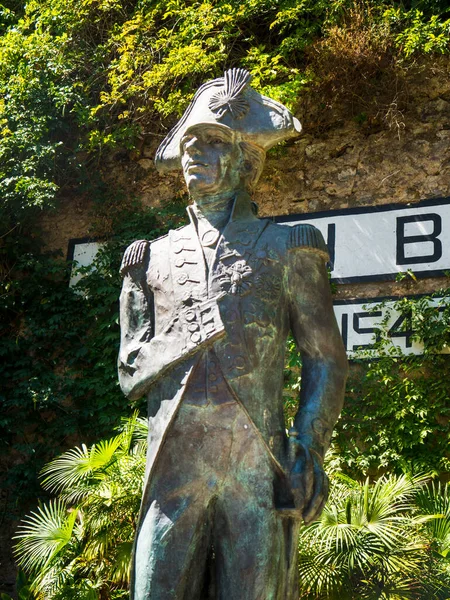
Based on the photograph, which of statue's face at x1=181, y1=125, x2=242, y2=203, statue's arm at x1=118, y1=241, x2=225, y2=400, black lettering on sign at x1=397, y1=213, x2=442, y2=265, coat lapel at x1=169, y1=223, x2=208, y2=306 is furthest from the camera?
black lettering on sign at x1=397, y1=213, x2=442, y2=265

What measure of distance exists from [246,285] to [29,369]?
5.81 m

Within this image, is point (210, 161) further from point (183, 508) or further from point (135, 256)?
point (183, 508)

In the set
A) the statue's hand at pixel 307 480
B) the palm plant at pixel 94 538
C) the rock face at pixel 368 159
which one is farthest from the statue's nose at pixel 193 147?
the rock face at pixel 368 159

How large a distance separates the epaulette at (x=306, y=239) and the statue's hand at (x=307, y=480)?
626mm

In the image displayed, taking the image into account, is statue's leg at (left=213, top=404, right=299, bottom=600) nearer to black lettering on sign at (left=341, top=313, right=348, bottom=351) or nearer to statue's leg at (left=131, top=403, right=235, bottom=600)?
statue's leg at (left=131, top=403, right=235, bottom=600)

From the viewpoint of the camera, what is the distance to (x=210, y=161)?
342 centimetres

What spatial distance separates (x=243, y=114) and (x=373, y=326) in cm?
445

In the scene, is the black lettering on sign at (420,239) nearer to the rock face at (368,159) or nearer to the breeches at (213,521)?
the rock face at (368,159)

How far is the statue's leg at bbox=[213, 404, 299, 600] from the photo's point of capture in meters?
2.94

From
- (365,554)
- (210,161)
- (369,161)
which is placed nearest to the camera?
(210,161)

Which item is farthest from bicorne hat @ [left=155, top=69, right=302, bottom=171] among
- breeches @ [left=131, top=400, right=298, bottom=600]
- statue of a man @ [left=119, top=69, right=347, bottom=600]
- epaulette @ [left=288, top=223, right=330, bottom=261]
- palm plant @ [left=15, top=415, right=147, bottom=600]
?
palm plant @ [left=15, top=415, right=147, bottom=600]

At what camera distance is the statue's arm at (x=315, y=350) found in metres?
3.14

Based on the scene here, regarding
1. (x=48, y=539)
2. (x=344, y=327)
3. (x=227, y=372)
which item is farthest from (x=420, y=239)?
(x=227, y=372)

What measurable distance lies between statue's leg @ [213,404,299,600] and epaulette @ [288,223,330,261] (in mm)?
605
